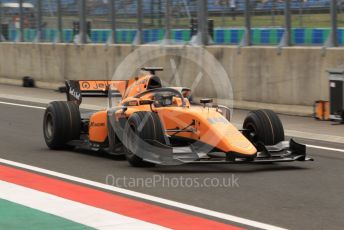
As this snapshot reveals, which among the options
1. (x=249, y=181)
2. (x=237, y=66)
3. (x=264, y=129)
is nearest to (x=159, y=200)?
(x=249, y=181)

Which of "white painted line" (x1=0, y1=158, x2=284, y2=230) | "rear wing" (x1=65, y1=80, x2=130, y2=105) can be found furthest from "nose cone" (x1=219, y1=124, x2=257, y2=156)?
"rear wing" (x1=65, y1=80, x2=130, y2=105)

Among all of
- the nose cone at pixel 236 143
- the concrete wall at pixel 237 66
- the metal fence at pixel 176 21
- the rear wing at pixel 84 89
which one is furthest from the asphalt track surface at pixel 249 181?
the metal fence at pixel 176 21

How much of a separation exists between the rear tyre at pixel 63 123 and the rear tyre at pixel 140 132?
5.95 ft

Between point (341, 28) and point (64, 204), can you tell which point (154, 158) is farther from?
point (341, 28)

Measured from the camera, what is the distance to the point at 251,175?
418 inches

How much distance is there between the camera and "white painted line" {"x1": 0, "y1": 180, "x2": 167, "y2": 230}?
757 centimetres

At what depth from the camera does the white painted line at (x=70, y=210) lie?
7.57 m

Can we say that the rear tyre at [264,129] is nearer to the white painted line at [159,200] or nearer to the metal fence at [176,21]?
the white painted line at [159,200]

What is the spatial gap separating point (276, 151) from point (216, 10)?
10649 millimetres

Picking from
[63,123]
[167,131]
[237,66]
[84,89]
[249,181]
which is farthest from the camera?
[237,66]

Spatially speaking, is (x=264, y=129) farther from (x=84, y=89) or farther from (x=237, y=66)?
(x=237, y=66)

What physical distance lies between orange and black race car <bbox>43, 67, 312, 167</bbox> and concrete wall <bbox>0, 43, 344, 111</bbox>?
2.34 m

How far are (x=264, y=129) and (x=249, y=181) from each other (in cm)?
149

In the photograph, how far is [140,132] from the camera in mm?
10828
